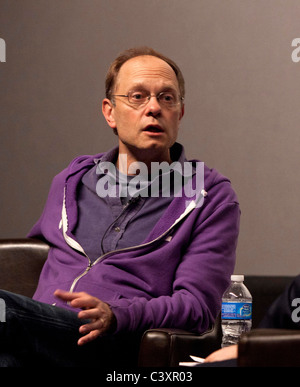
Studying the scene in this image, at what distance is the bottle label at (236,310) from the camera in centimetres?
198

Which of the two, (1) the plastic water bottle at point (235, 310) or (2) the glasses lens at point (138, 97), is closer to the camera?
(1) the plastic water bottle at point (235, 310)

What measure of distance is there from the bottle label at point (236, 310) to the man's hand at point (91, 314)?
0.35 meters

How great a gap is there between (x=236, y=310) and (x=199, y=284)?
0.12 metres

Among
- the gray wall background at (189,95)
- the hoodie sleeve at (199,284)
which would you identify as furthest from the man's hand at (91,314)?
the gray wall background at (189,95)

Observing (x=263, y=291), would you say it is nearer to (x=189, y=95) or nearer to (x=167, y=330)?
(x=167, y=330)

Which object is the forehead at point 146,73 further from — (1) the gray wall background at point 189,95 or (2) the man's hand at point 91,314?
(1) the gray wall background at point 189,95

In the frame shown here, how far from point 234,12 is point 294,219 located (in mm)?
972

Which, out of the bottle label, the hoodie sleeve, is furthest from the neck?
the bottle label

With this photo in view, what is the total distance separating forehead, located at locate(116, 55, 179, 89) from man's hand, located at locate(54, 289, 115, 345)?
781 millimetres

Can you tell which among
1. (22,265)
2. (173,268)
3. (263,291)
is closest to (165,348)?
(173,268)

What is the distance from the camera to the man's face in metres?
2.24

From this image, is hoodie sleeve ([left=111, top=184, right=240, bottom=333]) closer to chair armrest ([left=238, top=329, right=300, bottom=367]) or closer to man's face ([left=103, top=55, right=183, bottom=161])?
man's face ([left=103, top=55, right=183, bottom=161])

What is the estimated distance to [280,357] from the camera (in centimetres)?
126
